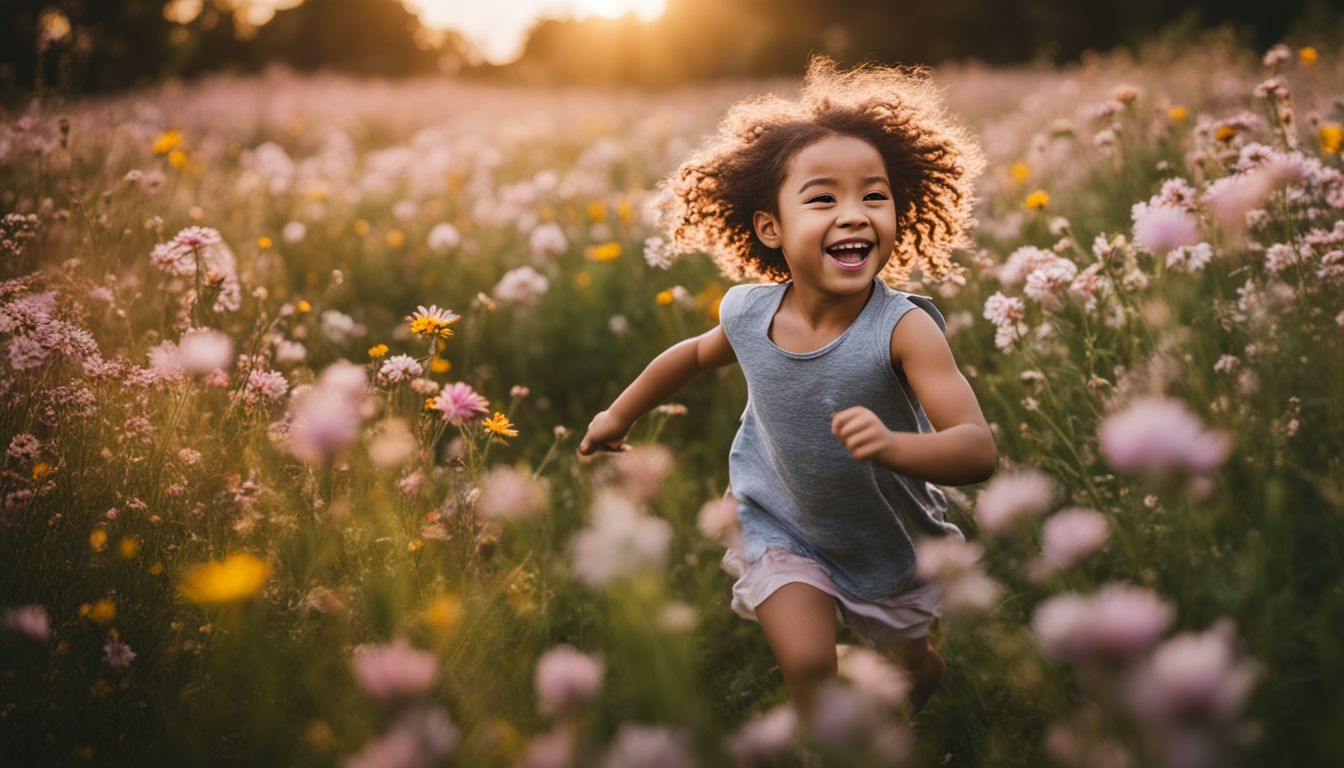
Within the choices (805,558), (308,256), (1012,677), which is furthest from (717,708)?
(308,256)

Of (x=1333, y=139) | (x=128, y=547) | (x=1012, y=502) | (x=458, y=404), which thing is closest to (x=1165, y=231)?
(x=1012, y=502)

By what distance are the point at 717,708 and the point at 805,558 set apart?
466 mm

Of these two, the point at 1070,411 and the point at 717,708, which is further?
the point at 1070,411

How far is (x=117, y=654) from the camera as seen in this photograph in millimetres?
1701

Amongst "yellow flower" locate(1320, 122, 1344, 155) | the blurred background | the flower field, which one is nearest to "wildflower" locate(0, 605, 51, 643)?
the flower field

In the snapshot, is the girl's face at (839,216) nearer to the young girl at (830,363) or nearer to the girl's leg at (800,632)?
the young girl at (830,363)

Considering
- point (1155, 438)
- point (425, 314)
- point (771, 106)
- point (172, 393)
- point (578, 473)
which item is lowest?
point (578, 473)

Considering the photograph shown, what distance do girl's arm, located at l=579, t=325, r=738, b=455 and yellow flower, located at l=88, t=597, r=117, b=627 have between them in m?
1.09

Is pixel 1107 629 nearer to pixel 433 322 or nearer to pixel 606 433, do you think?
pixel 606 433

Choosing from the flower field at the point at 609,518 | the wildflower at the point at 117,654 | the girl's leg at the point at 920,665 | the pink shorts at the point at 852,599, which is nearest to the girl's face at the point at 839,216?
the flower field at the point at 609,518

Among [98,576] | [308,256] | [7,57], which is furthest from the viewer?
[7,57]

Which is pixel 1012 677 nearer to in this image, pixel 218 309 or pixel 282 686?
pixel 282 686

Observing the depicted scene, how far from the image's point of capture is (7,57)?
559 inches

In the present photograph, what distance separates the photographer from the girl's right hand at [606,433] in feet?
7.63
